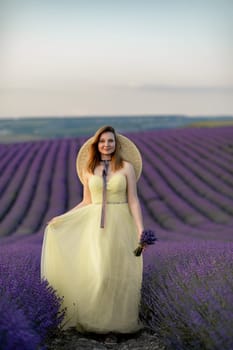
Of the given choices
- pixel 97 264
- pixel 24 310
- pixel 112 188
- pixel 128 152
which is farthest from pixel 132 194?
pixel 24 310

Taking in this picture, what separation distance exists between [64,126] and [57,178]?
4131 centimetres

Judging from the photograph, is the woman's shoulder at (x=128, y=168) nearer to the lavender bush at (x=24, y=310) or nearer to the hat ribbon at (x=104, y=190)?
the hat ribbon at (x=104, y=190)

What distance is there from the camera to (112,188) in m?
4.70

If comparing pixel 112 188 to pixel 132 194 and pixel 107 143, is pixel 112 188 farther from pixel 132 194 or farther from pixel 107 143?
pixel 107 143

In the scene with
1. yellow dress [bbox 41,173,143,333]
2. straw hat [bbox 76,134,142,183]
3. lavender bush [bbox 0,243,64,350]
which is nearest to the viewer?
lavender bush [bbox 0,243,64,350]

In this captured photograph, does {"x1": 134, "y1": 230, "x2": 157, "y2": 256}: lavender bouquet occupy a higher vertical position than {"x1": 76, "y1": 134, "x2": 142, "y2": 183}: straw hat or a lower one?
lower

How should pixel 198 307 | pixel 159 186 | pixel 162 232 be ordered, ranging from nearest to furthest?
pixel 198 307
pixel 162 232
pixel 159 186

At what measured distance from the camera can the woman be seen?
14.7ft

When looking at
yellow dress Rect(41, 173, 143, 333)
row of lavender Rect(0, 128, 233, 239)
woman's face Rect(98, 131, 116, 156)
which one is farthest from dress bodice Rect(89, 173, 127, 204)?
row of lavender Rect(0, 128, 233, 239)

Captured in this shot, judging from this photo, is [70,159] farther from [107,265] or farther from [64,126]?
[64,126]

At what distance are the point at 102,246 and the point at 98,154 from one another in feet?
2.30

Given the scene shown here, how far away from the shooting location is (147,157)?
762 inches

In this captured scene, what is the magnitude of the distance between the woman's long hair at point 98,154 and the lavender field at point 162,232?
2.71 ft

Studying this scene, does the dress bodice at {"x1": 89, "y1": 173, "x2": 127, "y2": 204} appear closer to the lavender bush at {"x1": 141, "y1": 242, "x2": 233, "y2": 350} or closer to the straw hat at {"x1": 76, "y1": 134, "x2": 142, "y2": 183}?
the straw hat at {"x1": 76, "y1": 134, "x2": 142, "y2": 183}
